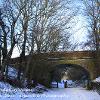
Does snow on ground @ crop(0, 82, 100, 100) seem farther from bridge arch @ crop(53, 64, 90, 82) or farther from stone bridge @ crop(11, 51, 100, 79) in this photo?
bridge arch @ crop(53, 64, 90, 82)

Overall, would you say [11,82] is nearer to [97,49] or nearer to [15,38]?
[15,38]

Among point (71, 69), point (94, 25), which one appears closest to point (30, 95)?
point (94, 25)

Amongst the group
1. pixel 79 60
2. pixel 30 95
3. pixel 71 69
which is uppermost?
pixel 79 60

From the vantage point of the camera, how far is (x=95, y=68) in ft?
169

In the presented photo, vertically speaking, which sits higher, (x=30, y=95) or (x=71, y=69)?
(x=71, y=69)

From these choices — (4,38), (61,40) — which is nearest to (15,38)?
(4,38)

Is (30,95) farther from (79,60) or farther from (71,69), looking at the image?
(71,69)

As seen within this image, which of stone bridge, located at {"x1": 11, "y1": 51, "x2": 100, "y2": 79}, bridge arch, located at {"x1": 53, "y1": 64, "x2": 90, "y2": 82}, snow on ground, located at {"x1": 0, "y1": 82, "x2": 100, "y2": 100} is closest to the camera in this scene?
snow on ground, located at {"x1": 0, "y1": 82, "x2": 100, "y2": 100}

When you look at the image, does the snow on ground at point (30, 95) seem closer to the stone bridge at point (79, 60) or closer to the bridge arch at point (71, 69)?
the stone bridge at point (79, 60)

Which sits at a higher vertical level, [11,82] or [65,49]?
[65,49]

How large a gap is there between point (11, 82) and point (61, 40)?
942cm

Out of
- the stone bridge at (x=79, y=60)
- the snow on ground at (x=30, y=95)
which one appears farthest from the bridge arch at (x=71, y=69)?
the snow on ground at (x=30, y=95)

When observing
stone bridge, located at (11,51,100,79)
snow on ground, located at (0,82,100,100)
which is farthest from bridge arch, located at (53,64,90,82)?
snow on ground, located at (0,82,100,100)

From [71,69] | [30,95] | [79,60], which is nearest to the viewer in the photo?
[30,95]
